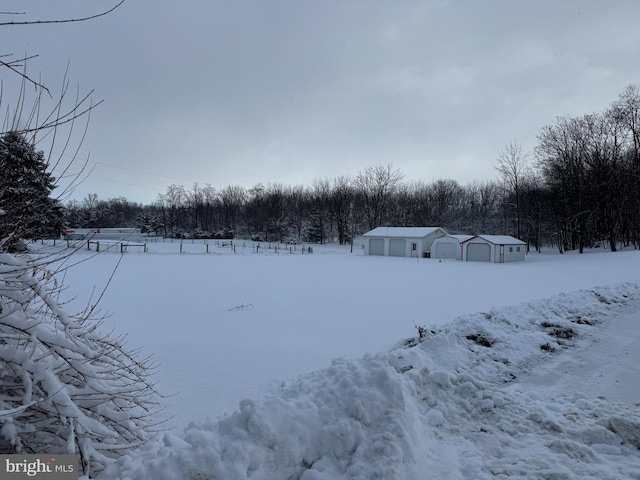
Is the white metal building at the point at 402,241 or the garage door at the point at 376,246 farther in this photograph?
the garage door at the point at 376,246

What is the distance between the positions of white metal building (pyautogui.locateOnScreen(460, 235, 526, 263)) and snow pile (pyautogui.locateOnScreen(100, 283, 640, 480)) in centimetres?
3017

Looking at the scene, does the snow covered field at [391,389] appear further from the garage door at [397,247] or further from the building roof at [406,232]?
the garage door at [397,247]

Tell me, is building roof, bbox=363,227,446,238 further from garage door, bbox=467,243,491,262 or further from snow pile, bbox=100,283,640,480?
snow pile, bbox=100,283,640,480

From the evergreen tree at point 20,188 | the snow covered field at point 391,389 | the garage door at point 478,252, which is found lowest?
the snow covered field at point 391,389

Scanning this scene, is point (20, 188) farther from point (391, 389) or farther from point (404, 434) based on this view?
point (404, 434)

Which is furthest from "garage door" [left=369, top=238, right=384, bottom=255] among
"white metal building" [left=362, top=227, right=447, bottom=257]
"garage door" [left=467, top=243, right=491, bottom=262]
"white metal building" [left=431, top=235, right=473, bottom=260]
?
"garage door" [left=467, top=243, right=491, bottom=262]

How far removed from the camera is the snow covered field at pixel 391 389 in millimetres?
2857

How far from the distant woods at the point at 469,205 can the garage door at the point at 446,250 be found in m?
12.3

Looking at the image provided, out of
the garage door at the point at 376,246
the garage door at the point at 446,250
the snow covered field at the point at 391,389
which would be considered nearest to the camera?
the snow covered field at the point at 391,389

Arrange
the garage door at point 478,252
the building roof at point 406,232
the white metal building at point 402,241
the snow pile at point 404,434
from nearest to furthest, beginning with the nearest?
the snow pile at point 404,434 → the garage door at point 478,252 → the white metal building at point 402,241 → the building roof at point 406,232

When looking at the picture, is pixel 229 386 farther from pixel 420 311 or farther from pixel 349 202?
pixel 349 202

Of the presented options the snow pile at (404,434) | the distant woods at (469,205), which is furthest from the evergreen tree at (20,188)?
the distant woods at (469,205)

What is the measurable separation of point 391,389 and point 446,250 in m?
35.0

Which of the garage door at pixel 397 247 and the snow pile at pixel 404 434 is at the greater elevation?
the garage door at pixel 397 247
